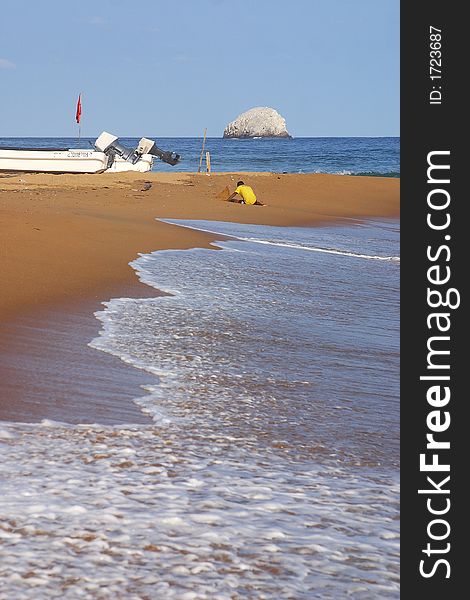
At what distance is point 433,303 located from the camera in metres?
4.21

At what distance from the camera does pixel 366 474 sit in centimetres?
358

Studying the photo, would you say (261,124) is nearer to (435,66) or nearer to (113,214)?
(113,214)

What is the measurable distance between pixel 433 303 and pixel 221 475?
4.59 feet

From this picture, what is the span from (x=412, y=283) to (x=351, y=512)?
141 cm

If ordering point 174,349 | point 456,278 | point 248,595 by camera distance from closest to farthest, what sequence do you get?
point 248,595
point 456,278
point 174,349

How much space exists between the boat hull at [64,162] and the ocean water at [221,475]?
28.1 m

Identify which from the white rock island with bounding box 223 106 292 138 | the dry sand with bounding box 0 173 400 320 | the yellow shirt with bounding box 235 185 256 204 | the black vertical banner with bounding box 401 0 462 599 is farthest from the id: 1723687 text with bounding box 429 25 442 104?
the white rock island with bounding box 223 106 292 138

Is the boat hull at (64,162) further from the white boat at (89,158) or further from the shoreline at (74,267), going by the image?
the shoreline at (74,267)

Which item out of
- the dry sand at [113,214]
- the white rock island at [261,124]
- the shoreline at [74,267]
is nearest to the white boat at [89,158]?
the dry sand at [113,214]

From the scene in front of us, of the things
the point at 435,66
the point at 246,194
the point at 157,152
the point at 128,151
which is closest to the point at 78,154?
the point at 128,151

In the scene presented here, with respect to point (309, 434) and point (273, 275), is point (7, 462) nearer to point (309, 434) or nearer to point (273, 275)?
point (309, 434)

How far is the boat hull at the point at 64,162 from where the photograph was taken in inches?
1351

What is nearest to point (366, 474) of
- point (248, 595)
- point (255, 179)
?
point (248, 595)

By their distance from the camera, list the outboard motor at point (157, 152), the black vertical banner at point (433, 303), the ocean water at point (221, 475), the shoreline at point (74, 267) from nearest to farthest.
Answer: the ocean water at point (221, 475)
the black vertical banner at point (433, 303)
the shoreline at point (74, 267)
the outboard motor at point (157, 152)
